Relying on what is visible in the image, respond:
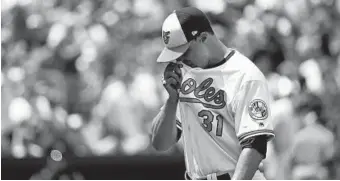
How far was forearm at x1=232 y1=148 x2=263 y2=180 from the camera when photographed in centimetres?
224

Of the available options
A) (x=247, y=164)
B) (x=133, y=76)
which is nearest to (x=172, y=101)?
(x=247, y=164)

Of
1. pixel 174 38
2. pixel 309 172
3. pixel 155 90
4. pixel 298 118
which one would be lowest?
pixel 309 172

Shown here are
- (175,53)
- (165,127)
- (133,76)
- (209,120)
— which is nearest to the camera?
(175,53)

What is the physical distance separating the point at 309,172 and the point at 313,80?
0.79 metres

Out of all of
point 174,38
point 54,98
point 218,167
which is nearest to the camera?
point 174,38

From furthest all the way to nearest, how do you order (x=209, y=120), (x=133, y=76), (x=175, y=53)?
(x=133, y=76), (x=209, y=120), (x=175, y=53)

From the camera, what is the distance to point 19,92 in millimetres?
6156

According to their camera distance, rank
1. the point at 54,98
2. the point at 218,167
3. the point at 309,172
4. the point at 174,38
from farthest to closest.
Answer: the point at 54,98
the point at 309,172
the point at 218,167
the point at 174,38

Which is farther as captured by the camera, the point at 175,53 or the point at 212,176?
the point at 212,176

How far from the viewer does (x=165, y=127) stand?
8.49 ft

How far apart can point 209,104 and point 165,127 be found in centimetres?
22

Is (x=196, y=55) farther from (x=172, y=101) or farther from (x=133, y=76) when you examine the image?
(x=133, y=76)

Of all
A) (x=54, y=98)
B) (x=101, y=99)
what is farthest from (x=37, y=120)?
(x=101, y=99)

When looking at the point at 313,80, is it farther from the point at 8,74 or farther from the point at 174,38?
the point at 174,38
